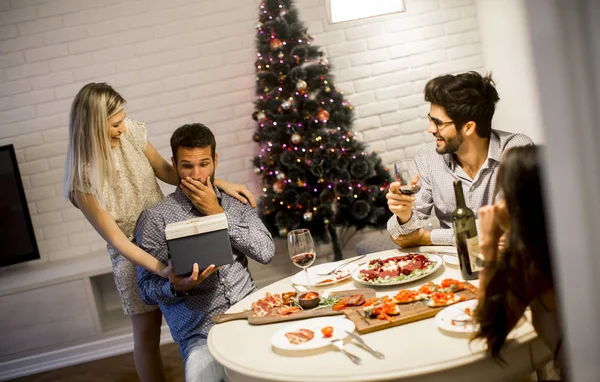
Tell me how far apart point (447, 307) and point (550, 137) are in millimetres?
971

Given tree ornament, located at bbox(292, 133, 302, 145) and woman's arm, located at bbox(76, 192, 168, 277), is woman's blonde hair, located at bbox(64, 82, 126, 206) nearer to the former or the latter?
woman's arm, located at bbox(76, 192, 168, 277)

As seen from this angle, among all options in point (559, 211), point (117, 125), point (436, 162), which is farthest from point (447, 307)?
point (117, 125)

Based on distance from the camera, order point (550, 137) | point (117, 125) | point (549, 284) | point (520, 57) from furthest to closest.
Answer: point (520, 57), point (117, 125), point (549, 284), point (550, 137)

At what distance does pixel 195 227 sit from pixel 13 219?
285cm

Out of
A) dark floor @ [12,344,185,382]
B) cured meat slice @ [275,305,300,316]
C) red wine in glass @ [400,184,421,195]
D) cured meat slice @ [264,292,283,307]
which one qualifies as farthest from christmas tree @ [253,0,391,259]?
cured meat slice @ [275,305,300,316]

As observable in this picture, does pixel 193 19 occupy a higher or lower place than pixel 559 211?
higher

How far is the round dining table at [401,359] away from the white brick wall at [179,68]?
9.88ft

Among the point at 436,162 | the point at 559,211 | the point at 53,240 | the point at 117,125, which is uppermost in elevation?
the point at 117,125

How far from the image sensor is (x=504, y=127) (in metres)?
4.37

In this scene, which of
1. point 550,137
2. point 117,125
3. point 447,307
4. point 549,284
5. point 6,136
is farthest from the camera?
point 6,136

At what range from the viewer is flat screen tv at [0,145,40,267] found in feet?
13.7

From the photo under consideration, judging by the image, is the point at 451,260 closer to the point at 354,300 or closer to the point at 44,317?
the point at 354,300

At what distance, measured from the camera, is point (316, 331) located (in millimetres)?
1562

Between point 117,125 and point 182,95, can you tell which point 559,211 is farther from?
point 182,95
